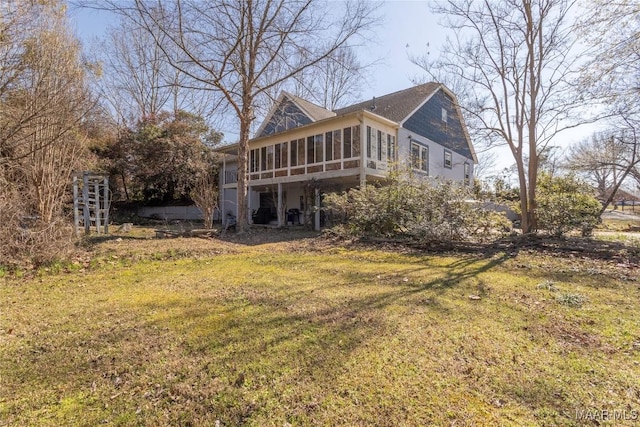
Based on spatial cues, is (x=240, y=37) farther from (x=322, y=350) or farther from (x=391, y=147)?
(x=322, y=350)

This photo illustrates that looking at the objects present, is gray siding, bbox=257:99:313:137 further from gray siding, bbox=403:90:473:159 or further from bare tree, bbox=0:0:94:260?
bare tree, bbox=0:0:94:260

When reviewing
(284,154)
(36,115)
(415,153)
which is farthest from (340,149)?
(36,115)

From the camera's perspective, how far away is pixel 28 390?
6.77ft

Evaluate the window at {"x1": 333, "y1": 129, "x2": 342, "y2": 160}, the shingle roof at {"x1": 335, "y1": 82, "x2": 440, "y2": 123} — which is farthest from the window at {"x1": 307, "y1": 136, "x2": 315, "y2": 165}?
the shingle roof at {"x1": 335, "y1": 82, "x2": 440, "y2": 123}

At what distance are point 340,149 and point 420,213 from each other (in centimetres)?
594

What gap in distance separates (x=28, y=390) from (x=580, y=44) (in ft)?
40.5

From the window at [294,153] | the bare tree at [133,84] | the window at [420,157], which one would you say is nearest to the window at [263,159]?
the window at [294,153]

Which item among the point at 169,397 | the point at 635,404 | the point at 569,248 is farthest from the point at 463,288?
the point at 569,248

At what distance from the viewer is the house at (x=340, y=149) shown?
513 inches

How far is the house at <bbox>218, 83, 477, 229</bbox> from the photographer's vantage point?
13.0 metres

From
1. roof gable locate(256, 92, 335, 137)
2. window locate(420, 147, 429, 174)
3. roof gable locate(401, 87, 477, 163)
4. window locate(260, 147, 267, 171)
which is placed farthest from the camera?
window locate(260, 147, 267, 171)

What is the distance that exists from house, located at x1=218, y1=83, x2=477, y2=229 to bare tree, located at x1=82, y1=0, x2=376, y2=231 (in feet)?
7.64

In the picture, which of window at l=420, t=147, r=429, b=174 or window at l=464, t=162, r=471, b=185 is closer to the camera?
window at l=420, t=147, r=429, b=174

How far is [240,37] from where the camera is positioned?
10336 mm
